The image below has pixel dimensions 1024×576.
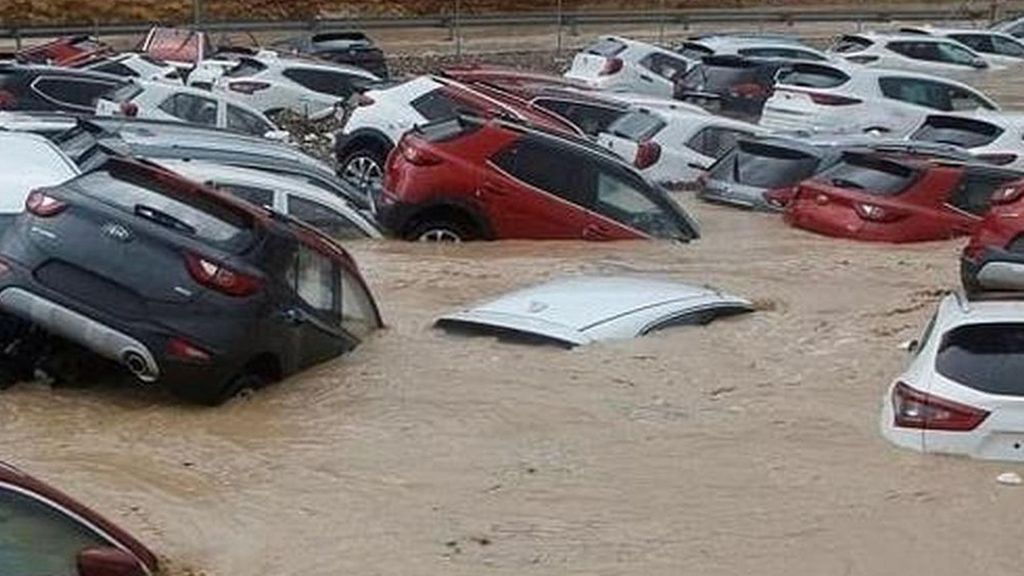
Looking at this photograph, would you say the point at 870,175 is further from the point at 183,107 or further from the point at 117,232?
the point at 117,232

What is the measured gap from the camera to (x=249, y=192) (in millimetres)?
13812

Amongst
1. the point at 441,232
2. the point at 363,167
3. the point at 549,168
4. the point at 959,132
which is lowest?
the point at 959,132

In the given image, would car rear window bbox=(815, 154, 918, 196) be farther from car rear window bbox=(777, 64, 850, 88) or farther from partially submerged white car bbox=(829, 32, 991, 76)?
partially submerged white car bbox=(829, 32, 991, 76)

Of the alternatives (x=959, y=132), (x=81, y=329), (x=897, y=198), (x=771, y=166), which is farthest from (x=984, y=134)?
(x=81, y=329)

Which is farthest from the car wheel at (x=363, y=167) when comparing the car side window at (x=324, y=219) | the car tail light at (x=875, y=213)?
the car tail light at (x=875, y=213)

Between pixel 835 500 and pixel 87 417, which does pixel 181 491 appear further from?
pixel 835 500

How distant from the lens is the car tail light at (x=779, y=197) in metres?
19.1

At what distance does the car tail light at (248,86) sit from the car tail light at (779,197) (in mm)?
10044

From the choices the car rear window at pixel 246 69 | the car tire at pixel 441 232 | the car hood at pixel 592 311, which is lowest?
the car rear window at pixel 246 69

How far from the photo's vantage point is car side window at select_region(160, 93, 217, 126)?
21969 mm

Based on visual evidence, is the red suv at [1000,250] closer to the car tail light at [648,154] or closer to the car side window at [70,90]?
the car tail light at [648,154]

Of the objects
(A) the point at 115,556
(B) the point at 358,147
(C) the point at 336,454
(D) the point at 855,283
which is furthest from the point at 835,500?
(B) the point at 358,147

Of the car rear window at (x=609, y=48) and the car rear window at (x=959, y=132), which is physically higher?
the car rear window at (x=959, y=132)

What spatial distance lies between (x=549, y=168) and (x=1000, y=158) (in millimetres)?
6638
